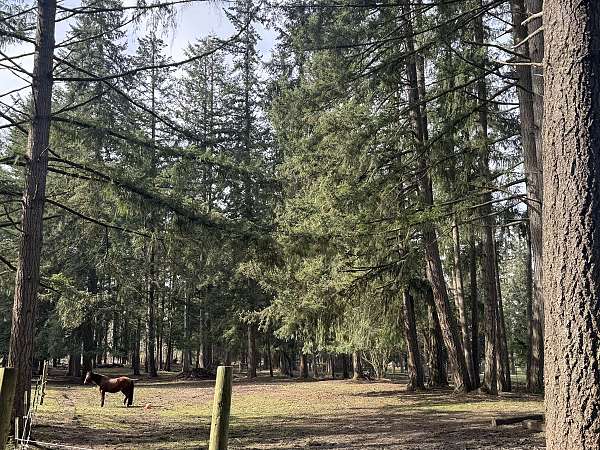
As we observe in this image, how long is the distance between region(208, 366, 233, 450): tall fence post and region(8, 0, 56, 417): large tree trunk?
6.39m

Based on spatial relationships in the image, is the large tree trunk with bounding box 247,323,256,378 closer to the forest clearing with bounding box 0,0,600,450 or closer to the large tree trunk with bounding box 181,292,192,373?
the large tree trunk with bounding box 181,292,192,373

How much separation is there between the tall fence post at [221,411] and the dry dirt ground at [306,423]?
5254 millimetres

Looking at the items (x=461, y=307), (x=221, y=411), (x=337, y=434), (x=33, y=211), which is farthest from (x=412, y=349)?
(x=221, y=411)

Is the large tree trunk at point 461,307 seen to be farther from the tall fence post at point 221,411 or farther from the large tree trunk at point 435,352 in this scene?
the tall fence post at point 221,411

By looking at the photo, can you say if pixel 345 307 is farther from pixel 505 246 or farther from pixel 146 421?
pixel 505 246

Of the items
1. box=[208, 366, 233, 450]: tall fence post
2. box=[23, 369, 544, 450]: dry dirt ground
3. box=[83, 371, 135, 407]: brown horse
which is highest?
box=[208, 366, 233, 450]: tall fence post

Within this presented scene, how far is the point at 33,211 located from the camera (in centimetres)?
923

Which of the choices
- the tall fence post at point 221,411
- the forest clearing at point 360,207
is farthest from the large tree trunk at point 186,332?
the tall fence post at point 221,411

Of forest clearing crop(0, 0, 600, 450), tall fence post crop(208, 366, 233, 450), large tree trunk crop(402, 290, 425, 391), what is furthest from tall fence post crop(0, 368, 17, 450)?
large tree trunk crop(402, 290, 425, 391)

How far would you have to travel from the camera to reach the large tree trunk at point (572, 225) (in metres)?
3.67

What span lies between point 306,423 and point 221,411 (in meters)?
8.61

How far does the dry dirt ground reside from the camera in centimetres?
859

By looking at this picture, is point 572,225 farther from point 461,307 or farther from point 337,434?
point 461,307

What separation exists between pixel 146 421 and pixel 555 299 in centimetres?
1046
